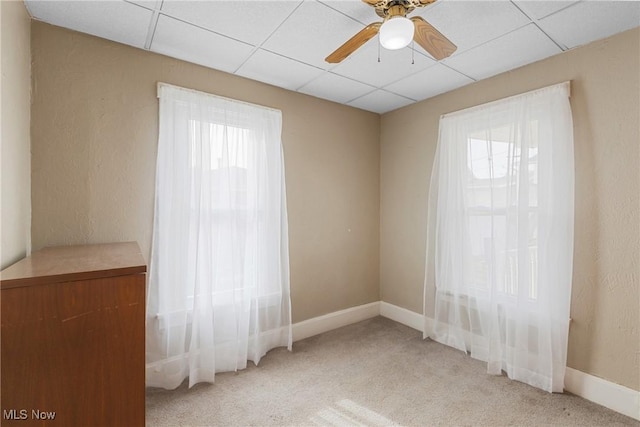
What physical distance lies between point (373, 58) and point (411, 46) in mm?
310

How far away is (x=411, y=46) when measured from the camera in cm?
223

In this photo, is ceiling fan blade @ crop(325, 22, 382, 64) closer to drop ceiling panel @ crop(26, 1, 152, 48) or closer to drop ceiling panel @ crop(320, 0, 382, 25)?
drop ceiling panel @ crop(320, 0, 382, 25)

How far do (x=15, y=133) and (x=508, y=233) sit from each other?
A: 335cm

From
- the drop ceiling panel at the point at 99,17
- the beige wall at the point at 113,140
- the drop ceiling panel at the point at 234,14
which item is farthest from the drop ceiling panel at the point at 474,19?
the drop ceiling panel at the point at 99,17

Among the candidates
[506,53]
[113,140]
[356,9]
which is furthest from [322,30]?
[113,140]

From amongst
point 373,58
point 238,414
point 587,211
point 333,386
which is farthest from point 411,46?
point 238,414

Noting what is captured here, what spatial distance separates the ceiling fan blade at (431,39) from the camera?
5.25 feet

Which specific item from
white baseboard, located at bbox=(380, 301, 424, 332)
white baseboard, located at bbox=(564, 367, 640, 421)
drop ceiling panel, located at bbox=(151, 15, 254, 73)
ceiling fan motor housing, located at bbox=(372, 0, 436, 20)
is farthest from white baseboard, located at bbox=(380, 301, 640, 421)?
drop ceiling panel, located at bbox=(151, 15, 254, 73)

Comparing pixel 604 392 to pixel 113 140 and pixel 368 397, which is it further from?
pixel 113 140

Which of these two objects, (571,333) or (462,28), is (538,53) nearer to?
(462,28)

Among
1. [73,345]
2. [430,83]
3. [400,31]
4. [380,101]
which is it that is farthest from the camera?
[380,101]

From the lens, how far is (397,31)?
149 centimetres

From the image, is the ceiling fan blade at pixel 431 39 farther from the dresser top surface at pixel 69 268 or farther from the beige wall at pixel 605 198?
the dresser top surface at pixel 69 268

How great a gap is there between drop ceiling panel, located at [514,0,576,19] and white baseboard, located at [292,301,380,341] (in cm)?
302
